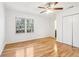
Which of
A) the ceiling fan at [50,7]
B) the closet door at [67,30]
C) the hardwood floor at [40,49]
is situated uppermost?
the ceiling fan at [50,7]

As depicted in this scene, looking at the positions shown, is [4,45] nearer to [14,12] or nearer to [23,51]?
[23,51]

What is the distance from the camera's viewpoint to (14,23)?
139 centimetres

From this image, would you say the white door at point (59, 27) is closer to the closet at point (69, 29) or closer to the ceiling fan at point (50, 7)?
the closet at point (69, 29)

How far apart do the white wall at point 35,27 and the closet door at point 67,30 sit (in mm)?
204

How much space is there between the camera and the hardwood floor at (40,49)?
1338 millimetres

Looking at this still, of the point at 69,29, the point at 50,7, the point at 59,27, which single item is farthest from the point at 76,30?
the point at 50,7

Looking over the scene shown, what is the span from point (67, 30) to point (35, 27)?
0.54m

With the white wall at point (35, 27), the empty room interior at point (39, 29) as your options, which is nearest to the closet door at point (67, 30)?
the empty room interior at point (39, 29)

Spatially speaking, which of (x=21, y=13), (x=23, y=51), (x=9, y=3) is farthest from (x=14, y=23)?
(x=23, y=51)

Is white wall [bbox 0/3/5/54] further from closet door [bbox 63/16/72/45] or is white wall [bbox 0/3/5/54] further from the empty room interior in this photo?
closet door [bbox 63/16/72/45]

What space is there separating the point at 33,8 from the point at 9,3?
0.37 m

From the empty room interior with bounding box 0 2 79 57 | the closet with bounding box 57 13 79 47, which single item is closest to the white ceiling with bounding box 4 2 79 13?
the empty room interior with bounding box 0 2 79 57

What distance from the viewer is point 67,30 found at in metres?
1.44

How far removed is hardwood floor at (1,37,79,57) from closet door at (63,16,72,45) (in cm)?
9
